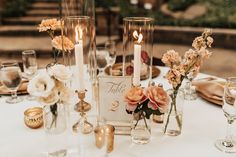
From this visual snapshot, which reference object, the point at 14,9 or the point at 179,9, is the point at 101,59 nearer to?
the point at 14,9

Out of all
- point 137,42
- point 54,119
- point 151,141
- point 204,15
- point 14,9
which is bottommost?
point 151,141

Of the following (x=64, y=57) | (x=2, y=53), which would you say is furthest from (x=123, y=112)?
(x=2, y=53)

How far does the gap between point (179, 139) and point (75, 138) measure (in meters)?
0.35

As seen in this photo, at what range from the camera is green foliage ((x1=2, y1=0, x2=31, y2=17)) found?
5.35m

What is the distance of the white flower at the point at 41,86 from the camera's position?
775 mm

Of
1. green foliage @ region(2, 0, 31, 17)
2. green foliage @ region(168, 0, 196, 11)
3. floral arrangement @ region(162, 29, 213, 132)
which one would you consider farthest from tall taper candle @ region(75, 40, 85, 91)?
green foliage @ region(168, 0, 196, 11)

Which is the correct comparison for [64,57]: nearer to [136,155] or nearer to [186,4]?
[136,155]

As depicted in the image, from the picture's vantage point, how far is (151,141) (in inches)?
38.0

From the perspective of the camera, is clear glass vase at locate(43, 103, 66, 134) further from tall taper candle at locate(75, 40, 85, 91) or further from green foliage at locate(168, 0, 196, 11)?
green foliage at locate(168, 0, 196, 11)

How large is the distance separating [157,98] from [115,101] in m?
0.18

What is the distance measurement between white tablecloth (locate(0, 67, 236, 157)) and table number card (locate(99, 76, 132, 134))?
0.16ft

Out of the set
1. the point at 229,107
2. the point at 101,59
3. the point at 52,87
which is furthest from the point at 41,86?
the point at 101,59

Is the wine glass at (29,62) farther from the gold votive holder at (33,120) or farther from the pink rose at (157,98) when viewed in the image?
the pink rose at (157,98)

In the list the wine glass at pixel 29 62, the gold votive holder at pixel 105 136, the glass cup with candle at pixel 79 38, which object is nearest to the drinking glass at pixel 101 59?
the glass cup with candle at pixel 79 38
